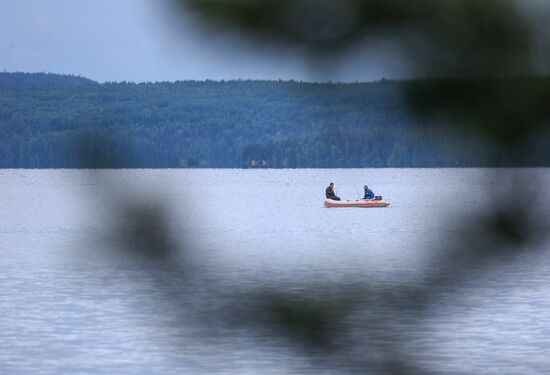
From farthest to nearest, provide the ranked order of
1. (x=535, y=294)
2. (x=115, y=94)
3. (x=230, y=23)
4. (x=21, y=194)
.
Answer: (x=21, y=194)
(x=535, y=294)
(x=115, y=94)
(x=230, y=23)

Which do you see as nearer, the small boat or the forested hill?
the forested hill

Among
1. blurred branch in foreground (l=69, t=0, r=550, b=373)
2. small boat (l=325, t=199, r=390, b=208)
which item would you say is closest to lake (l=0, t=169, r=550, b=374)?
blurred branch in foreground (l=69, t=0, r=550, b=373)

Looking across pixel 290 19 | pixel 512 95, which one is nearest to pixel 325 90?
pixel 290 19

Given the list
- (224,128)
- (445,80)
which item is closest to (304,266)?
(224,128)

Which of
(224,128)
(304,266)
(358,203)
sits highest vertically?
(224,128)

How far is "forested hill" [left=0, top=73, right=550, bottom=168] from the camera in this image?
1.55 meters

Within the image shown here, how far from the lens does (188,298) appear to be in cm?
171

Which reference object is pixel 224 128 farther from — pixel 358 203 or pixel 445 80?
pixel 358 203

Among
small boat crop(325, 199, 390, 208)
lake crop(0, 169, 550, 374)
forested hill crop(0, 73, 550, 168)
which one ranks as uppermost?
forested hill crop(0, 73, 550, 168)

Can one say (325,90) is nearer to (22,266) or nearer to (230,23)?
(230,23)

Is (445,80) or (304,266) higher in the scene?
(445,80)

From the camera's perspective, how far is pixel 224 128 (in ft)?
5.58

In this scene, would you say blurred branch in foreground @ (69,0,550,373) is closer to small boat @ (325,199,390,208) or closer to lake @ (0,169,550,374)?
lake @ (0,169,550,374)

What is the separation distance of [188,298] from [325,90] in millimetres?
350
